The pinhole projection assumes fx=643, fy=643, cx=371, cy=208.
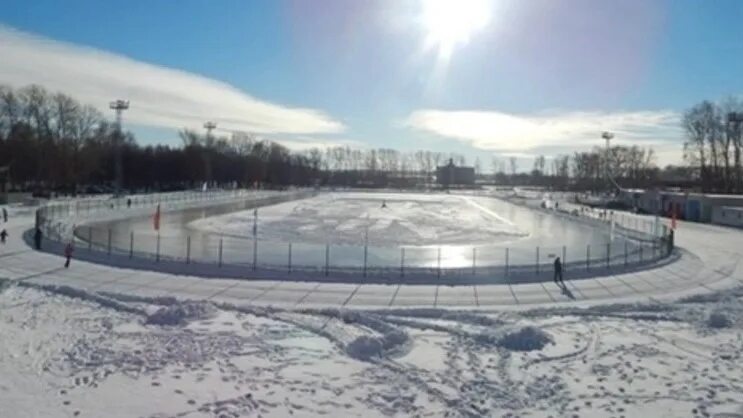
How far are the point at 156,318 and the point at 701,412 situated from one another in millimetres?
13808

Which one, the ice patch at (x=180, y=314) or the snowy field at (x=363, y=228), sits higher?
the snowy field at (x=363, y=228)

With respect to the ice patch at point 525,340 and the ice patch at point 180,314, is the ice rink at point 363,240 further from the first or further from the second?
the ice patch at point 525,340

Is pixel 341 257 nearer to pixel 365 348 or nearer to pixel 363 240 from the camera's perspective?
pixel 363 240

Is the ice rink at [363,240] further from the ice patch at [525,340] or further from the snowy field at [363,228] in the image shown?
the ice patch at [525,340]

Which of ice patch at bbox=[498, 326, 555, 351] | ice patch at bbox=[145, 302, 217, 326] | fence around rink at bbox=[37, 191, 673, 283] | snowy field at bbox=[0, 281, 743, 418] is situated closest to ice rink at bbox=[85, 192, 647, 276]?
fence around rink at bbox=[37, 191, 673, 283]

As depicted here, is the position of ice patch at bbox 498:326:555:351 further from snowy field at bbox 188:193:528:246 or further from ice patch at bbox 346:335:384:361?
snowy field at bbox 188:193:528:246

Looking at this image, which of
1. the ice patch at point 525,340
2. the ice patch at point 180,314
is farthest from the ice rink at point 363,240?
the ice patch at point 525,340

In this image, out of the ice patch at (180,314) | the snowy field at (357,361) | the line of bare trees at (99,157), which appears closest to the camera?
the snowy field at (357,361)

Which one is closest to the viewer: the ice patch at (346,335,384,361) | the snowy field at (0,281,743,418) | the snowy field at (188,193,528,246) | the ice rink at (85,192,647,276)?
the snowy field at (0,281,743,418)

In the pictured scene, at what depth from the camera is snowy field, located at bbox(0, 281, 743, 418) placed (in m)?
12.0

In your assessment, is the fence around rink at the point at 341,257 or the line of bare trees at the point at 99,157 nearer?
the fence around rink at the point at 341,257

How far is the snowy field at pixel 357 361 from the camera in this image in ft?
39.5

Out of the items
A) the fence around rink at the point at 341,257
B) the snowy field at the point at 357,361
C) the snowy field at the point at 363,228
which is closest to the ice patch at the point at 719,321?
the snowy field at the point at 357,361

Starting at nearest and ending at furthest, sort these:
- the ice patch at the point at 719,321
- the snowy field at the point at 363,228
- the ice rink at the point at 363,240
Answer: the ice patch at the point at 719,321 < the ice rink at the point at 363,240 < the snowy field at the point at 363,228
